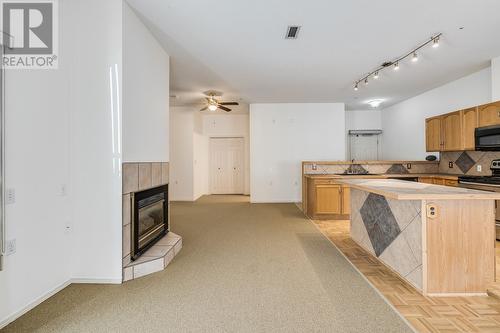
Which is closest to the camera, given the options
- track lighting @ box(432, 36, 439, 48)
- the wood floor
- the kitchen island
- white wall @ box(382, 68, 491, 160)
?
the wood floor

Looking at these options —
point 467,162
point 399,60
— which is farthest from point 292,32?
point 467,162

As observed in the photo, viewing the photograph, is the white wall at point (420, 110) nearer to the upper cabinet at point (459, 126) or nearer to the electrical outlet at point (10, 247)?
the upper cabinet at point (459, 126)

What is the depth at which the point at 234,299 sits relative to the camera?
7.10ft

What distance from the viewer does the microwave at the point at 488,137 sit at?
3688 millimetres

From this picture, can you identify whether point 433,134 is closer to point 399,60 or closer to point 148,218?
point 399,60

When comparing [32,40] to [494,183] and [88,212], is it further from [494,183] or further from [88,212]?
[494,183]

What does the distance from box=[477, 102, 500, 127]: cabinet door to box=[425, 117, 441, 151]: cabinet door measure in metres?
0.92

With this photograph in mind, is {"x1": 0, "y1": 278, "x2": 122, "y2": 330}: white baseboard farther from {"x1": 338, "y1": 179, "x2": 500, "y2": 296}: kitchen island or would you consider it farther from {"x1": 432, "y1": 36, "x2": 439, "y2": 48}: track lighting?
{"x1": 432, "y1": 36, "x2": 439, "y2": 48}: track lighting

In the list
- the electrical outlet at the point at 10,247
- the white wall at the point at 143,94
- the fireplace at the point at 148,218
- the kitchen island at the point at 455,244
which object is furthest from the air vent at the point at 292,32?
the electrical outlet at the point at 10,247

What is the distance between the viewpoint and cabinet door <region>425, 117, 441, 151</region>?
4926 mm

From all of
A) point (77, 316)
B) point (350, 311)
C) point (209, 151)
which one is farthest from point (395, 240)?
point (209, 151)

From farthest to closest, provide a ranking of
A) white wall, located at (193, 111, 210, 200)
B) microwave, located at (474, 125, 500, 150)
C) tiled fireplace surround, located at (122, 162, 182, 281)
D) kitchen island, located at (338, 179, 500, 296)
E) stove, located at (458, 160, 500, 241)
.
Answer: white wall, located at (193, 111, 210, 200) → microwave, located at (474, 125, 500, 150) → stove, located at (458, 160, 500, 241) → tiled fireplace surround, located at (122, 162, 182, 281) → kitchen island, located at (338, 179, 500, 296)

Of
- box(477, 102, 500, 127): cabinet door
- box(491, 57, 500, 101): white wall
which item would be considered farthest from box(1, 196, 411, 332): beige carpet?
box(491, 57, 500, 101): white wall

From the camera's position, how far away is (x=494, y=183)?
11.7ft
